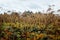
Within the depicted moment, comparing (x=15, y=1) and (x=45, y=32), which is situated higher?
(x=15, y=1)

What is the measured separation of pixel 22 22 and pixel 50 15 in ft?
3.42

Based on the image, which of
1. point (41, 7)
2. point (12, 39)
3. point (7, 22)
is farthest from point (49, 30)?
point (41, 7)

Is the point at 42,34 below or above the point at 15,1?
below

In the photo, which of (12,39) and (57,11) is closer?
(12,39)

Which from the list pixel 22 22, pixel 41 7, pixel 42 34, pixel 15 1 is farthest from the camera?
pixel 15 1

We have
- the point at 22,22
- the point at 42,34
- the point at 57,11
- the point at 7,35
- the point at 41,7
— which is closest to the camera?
the point at 42,34

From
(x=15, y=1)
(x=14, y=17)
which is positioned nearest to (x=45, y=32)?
(x=14, y=17)

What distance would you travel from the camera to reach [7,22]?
9.01 m

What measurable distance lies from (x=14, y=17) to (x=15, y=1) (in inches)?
129

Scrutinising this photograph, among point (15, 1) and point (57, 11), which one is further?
point (15, 1)

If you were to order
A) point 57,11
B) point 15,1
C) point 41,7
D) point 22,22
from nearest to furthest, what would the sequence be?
point 22,22 < point 57,11 < point 41,7 < point 15,1

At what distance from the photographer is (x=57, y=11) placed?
9.76m

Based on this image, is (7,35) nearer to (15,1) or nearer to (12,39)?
(12,39)

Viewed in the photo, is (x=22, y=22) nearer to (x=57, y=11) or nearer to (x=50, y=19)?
(x=50, y=19)
